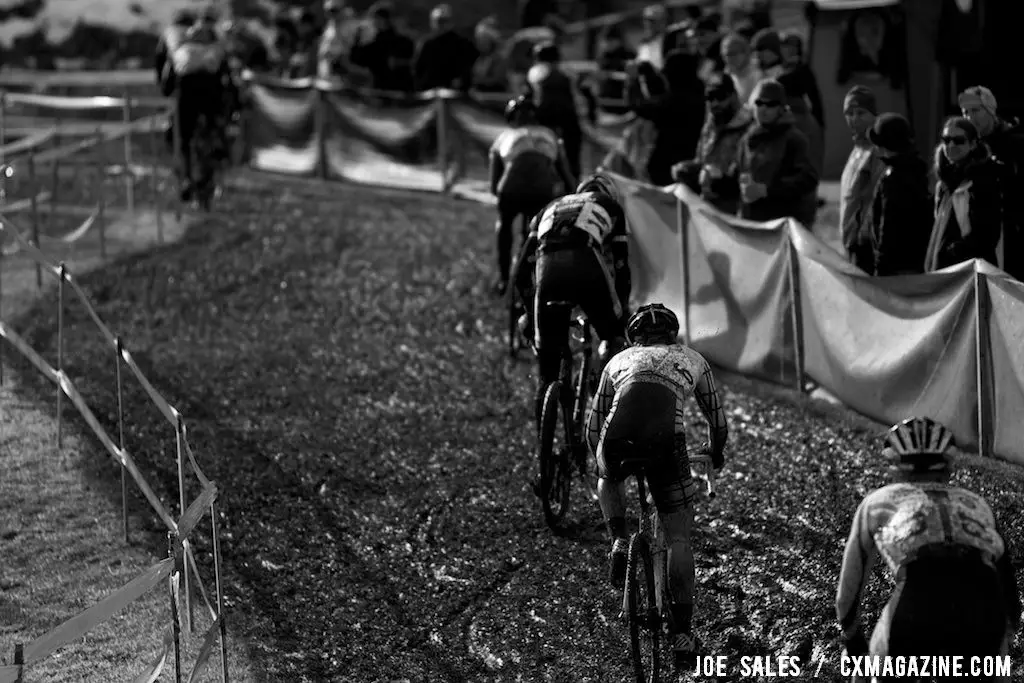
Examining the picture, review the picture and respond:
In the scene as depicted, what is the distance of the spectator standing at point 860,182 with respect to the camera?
13.0 meters

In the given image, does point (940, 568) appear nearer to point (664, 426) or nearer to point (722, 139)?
point (664, 426)

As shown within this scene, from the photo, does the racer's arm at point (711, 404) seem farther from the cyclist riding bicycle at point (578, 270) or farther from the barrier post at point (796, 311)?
the barrier post at point (796, 311)

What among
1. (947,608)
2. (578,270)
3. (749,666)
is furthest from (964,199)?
(947,608)

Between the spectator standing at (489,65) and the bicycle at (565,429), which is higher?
the spectator standing at (489,65)

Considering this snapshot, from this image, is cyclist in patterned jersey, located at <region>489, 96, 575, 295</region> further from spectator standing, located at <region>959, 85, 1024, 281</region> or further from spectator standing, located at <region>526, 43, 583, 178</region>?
spectator standing, located at <region>959, 85, 1024, 281</region>

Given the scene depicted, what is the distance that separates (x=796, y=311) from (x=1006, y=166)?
2.00 metres

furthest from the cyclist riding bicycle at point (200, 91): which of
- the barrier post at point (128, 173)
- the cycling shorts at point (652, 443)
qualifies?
the cycling shorts at point (652, 443)

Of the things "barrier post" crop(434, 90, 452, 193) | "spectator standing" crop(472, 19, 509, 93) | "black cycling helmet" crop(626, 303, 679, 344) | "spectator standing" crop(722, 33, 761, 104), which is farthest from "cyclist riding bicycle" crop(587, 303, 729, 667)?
"spectator standing" crop(472, 19, 509, 93)

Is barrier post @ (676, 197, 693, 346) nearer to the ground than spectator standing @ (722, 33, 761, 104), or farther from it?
nearer to the ground

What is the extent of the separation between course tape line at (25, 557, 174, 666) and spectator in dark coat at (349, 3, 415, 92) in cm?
1688

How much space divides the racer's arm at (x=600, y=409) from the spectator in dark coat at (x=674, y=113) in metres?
7.99

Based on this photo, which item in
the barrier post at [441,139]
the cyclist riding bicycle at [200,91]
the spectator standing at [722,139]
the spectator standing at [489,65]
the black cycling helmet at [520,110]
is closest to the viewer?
the black cycling helmet at [520,110]

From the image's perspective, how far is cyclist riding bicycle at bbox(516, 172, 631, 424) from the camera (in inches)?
420

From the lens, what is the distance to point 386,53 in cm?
2402
